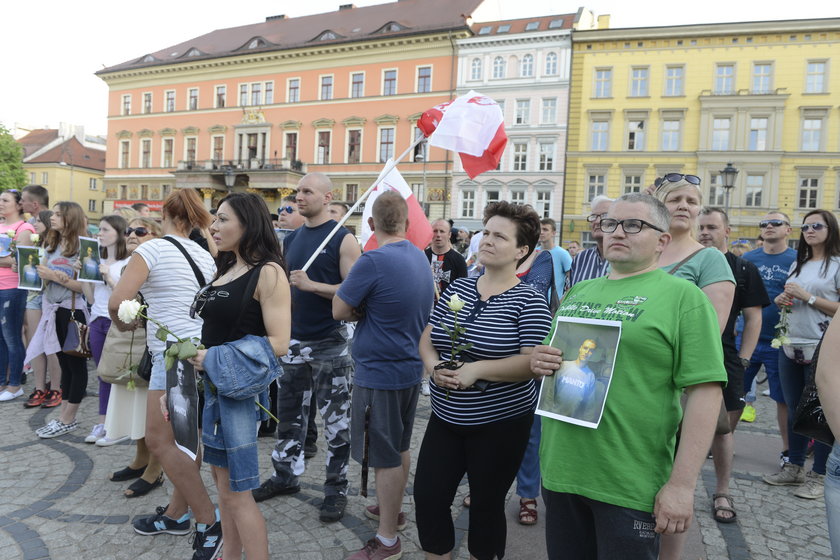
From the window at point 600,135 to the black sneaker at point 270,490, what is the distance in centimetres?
3148

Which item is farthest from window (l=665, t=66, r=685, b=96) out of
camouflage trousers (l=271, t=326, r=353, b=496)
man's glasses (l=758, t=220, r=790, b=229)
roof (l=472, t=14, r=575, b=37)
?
camouflage trousers (l=271, t=326, r=353, b=496)

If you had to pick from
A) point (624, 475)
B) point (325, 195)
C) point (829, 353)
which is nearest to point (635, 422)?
point (624, 475)

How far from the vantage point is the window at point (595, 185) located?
105 ft

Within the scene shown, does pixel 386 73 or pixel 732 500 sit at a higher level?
pixel 386 73

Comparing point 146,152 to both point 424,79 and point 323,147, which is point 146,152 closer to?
point 323,147

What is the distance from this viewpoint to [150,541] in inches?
123

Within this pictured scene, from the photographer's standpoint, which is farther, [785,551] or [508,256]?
[785,551]

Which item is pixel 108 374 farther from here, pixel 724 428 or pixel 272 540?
pixel 724 428

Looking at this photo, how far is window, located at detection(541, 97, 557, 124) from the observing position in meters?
32.8

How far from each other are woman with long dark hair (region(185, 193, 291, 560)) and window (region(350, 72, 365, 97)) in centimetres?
3684

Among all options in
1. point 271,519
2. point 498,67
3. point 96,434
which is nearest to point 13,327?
point 96,434

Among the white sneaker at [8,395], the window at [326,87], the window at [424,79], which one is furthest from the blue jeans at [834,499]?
the window at [326,87]

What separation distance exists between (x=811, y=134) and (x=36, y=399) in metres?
34.8

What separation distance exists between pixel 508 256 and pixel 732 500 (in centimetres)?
261
